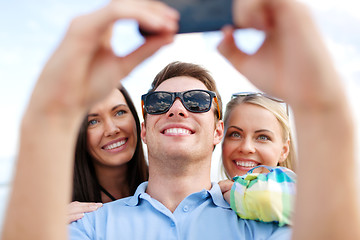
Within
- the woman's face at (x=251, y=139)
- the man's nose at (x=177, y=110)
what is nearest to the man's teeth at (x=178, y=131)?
the man's nose at (x=177, y=110)

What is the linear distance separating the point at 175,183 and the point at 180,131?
0.48 meters

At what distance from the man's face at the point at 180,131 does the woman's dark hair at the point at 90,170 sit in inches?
33.2

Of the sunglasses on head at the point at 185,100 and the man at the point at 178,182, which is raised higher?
the sunglasses on head at the point at 185,100

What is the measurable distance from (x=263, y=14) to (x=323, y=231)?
94 cm

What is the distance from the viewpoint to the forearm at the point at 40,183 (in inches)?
54.4

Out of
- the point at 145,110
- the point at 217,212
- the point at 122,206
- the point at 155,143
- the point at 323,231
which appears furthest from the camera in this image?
the point at 145,110

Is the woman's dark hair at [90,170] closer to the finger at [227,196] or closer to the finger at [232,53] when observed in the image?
the finger at [227,196]

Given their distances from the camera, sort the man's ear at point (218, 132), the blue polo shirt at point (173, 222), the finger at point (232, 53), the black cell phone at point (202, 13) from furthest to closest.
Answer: the man's ear at point (218, 132), the blue polo shirt at point (173, 222), the finger at point (232, 53), the black cell phone at point (202, 13)

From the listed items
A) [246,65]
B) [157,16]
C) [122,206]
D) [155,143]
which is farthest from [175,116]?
[157,16]

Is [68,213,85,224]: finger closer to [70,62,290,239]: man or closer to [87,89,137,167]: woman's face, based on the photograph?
[70,62,290,239]: man

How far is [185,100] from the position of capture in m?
3.09

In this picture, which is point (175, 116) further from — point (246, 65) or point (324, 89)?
point (324, 89)

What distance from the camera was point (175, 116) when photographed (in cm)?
309

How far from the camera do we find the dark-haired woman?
3744 millimetres
